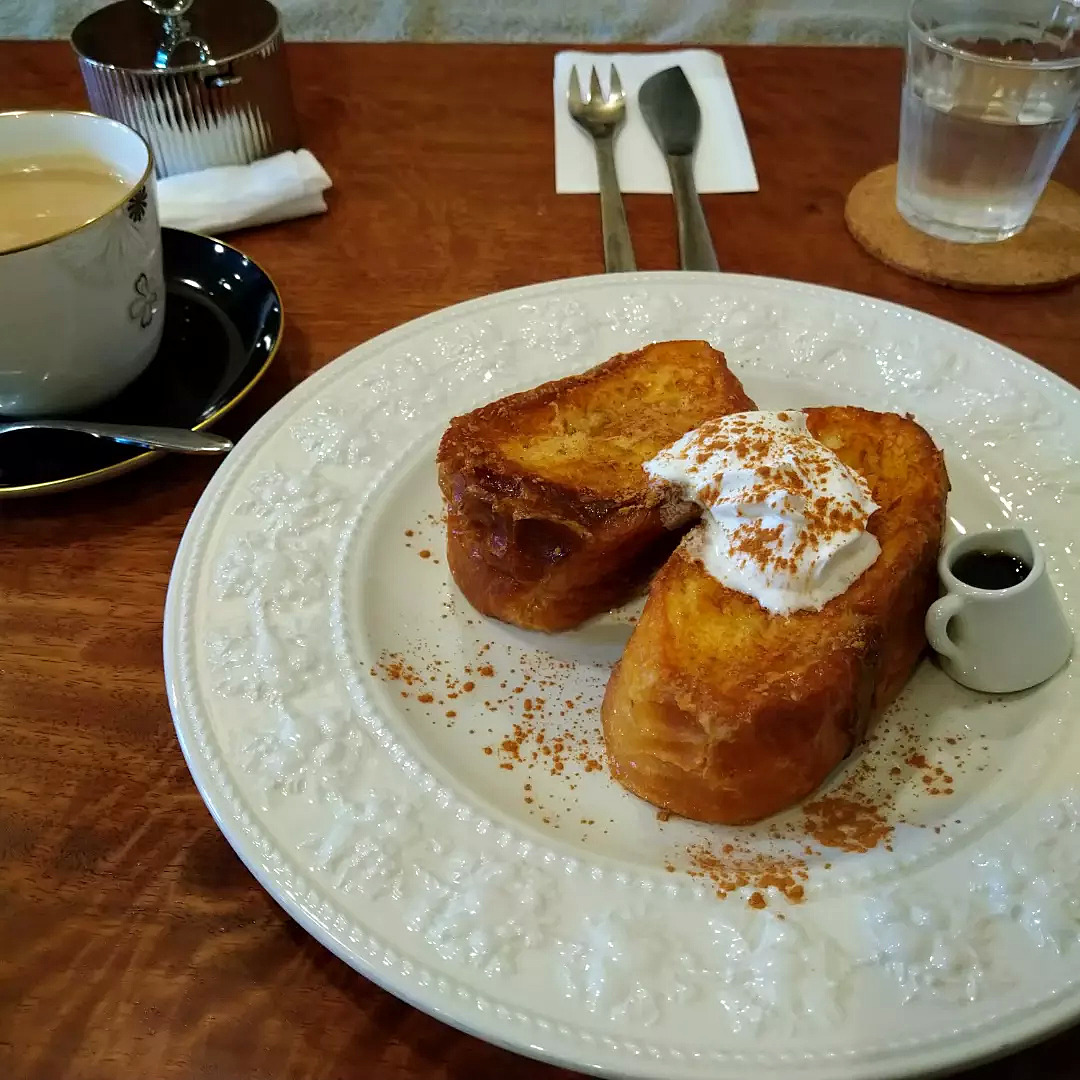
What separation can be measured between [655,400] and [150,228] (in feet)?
2.52

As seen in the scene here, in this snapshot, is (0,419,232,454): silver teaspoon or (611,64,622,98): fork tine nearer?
(0,419,232,454): silver teaspoon

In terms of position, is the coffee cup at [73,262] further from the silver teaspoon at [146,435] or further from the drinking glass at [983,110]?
the drinking glass at [983,110]

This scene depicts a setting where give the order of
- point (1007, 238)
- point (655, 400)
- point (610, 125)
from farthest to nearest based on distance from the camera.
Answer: point (610, 125) < point (1007, 238) < point (655, 400)

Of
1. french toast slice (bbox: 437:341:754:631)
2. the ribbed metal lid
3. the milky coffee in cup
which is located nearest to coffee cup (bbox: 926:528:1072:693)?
french toast slice (bbox: 437:341:754:631)

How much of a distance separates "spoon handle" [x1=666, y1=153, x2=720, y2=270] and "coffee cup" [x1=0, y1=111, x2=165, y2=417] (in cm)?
89

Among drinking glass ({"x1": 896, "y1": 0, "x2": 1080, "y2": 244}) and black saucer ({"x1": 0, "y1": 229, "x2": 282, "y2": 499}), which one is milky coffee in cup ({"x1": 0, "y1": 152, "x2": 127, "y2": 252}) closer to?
black saucer ({"x1": 0, "y1": 229, "x2": 282, "y2": 499})

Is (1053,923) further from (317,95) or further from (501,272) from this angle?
(317,95)

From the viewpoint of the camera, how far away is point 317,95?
7.35ft

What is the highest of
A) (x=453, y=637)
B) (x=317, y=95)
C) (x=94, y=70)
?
(x=94, y=70)

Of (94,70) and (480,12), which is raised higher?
(94,70)

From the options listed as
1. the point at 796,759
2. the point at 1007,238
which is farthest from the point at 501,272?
the point at 796,759

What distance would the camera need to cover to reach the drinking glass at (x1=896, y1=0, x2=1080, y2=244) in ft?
5.44

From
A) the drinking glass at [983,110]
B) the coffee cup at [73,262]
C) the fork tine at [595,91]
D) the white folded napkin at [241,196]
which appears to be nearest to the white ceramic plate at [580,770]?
the coffee cup at [73,262]

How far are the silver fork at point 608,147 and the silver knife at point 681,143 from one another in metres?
0.07
